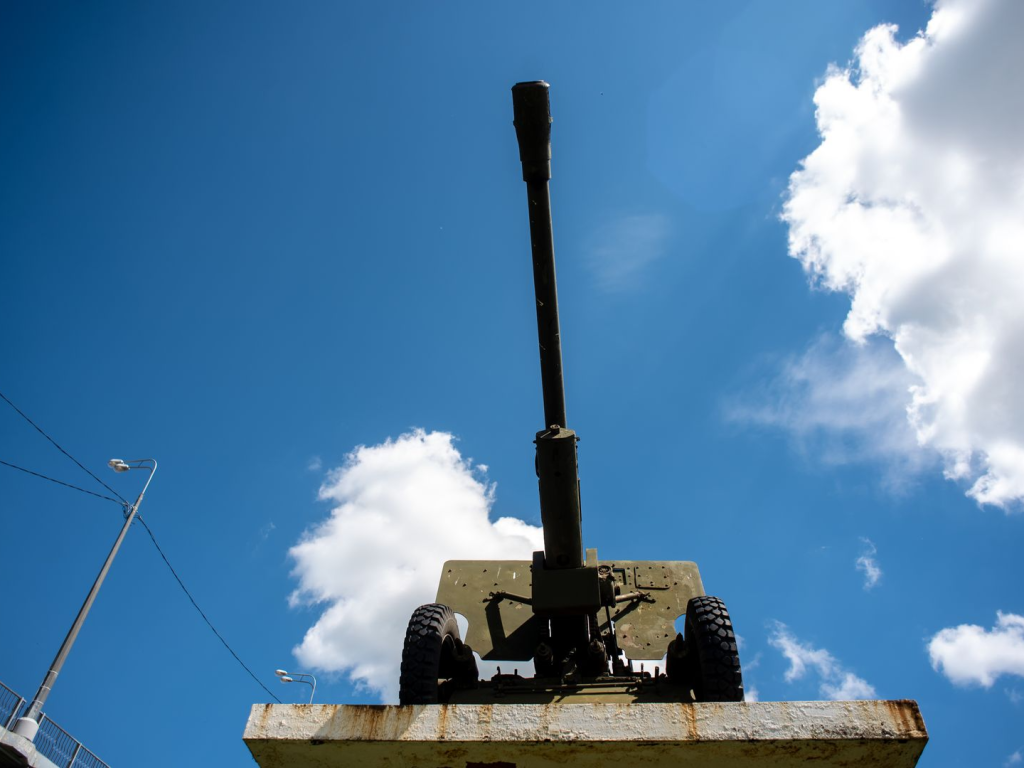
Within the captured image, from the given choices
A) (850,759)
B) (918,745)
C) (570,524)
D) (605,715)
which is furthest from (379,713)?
(570,524)

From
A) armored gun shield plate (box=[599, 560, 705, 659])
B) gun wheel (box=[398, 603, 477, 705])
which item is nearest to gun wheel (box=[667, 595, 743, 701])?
armored gun shield plate (box=[599, 560, 705, 659])

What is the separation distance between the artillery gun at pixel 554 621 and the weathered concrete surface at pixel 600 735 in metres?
1.95

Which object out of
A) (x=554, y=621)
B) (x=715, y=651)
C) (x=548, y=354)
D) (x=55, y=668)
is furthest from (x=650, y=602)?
(x=55, y=668)

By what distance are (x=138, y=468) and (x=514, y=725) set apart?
1204 centimetres

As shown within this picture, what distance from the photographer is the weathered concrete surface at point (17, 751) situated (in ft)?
30.3

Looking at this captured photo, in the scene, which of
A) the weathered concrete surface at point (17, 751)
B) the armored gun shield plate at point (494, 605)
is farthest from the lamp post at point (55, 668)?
the armored gun shield plate at point (494, 605)

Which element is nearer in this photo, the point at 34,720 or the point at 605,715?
the point at 605,715

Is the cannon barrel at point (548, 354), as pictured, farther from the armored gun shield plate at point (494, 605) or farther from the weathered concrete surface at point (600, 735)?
the weathered concrete surface at point (600, 735)

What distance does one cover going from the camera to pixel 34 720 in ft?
30.3

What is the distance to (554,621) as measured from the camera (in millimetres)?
5410

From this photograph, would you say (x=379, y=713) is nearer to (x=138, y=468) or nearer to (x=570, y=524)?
(x=570, y=524)

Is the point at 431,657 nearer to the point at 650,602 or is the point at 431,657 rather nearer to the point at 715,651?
the point at 715,651

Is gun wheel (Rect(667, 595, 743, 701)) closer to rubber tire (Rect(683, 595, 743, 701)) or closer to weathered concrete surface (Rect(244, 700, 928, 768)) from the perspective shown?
rubber tire (Rect(683, 595, 743, 701))

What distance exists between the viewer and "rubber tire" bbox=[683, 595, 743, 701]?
13.4ft
